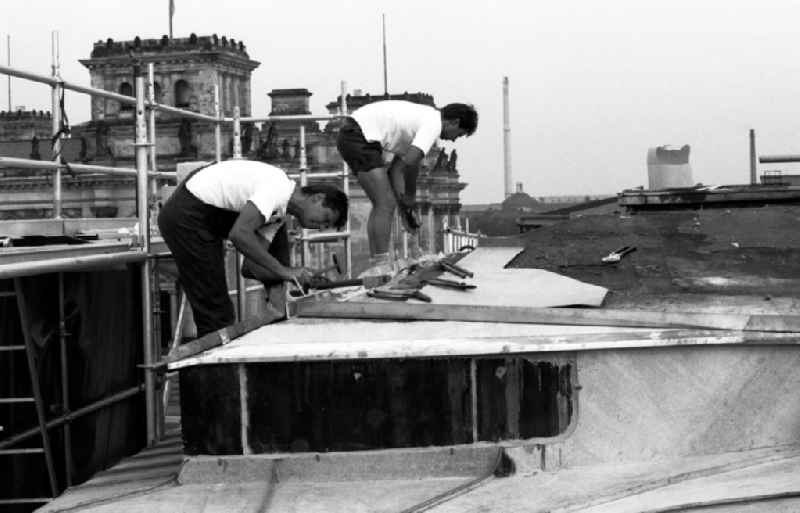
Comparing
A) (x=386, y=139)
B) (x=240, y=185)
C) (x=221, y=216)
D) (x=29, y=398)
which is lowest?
(x=29, y=398)

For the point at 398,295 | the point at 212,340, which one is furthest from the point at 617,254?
the point at 212,340

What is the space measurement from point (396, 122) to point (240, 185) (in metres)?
1.39

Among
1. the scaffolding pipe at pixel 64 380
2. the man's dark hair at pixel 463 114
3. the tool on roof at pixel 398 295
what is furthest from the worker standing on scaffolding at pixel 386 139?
the tool on roof at pixel 398 295

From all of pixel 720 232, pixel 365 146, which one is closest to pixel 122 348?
pixel 365 146

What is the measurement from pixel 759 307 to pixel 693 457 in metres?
0.84

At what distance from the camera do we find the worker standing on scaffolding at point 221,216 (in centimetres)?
753

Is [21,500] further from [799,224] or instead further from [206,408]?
[799,224]

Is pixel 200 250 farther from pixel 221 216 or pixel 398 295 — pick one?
pixel 398 295

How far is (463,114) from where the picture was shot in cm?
859

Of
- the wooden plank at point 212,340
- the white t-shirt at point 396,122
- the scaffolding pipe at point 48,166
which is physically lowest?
the wooden plank at point 212,340

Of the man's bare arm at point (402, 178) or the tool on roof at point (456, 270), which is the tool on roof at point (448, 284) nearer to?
the tool on roof at point (456, 270)

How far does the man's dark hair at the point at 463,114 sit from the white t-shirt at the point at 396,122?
60 mm

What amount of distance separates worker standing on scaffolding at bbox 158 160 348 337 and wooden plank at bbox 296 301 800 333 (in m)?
1.23

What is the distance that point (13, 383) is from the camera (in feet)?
24.7
